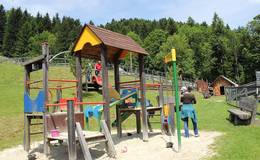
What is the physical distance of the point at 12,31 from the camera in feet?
302

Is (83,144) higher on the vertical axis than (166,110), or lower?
lower

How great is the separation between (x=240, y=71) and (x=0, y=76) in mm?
50226

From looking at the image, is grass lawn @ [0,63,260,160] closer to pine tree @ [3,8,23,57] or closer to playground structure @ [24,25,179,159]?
playground structure @ [24,25,179,159]

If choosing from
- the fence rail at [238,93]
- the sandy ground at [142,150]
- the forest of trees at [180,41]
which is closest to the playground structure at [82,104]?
the sandy ground at [142,150]

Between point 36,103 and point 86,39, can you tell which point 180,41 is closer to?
point 86,39

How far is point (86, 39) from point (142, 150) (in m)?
3.92

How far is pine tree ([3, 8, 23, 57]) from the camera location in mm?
89375

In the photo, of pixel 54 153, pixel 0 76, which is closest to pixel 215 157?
pixel 54 153

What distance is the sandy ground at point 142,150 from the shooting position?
26.8 ft

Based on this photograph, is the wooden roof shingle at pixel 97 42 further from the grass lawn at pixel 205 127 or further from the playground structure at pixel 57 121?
the grass lawn at pixel 205 127

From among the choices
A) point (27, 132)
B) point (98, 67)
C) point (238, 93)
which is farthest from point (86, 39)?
point (98, 67)

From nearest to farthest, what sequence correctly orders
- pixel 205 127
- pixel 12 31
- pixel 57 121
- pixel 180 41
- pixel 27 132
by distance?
1. pixel 57 121
2. pixel 27 132
3. pixel 205 127
4. pixel 180 41
5. pixel 12 31

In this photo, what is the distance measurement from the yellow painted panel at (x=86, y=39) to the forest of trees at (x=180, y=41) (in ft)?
162

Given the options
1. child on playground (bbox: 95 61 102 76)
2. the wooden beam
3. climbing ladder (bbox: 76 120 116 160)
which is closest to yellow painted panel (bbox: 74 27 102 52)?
climbing ladder (bbox: 76 120 116 160)
